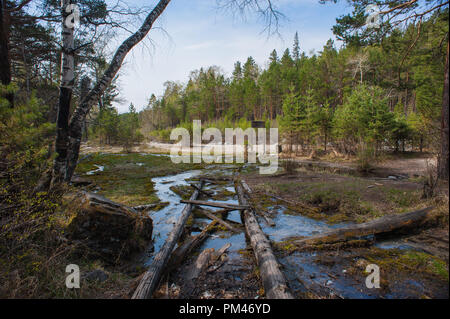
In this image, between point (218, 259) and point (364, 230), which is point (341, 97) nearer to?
point (364, 230)

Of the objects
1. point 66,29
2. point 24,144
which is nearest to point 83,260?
point 24,144

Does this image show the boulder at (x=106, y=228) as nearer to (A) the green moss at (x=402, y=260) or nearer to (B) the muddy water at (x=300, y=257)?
(B) the muddy water at (x=300, y=257)

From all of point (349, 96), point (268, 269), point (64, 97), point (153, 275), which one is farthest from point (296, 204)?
point (349, 96)

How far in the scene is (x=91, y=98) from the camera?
4781mm

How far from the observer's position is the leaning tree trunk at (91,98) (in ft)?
15.4

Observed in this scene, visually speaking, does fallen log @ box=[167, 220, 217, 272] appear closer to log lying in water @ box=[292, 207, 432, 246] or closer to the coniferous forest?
the coniferous forest

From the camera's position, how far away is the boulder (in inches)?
171

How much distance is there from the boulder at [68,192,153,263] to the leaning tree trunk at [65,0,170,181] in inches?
36.6

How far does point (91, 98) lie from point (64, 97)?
50cm

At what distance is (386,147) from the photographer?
71.4ft

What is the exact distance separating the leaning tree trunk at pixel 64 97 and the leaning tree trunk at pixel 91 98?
0.13m

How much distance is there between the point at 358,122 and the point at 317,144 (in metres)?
8.13
